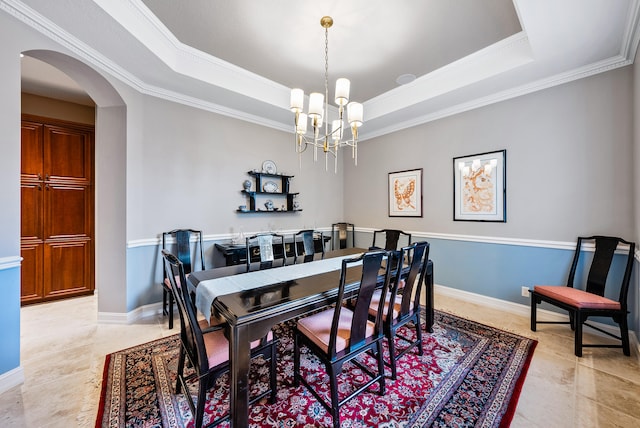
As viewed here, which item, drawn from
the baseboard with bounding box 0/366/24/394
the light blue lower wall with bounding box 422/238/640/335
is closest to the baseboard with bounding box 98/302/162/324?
the baseboard with bounding box 0/366/24/394

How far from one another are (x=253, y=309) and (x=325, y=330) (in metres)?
0.55

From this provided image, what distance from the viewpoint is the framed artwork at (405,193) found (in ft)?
13.3

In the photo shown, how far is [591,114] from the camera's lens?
2.64 metres

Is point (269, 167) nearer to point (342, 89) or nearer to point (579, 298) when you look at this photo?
point (342, 89)

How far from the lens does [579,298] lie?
7.42ft

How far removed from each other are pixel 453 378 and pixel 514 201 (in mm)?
2298

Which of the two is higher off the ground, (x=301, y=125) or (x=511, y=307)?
(x=301, y=125)

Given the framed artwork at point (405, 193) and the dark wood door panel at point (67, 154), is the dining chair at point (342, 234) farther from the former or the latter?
the dark wood door panel at point (67, 154)

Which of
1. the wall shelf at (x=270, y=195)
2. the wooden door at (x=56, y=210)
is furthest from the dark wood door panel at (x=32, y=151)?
the wall shelf at (x=270, y=195)

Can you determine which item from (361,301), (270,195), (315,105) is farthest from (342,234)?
(361,301)

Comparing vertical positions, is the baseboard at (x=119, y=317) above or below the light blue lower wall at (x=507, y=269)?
below

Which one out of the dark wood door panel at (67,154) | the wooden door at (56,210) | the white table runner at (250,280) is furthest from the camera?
the dark wood door panel at (67,154)

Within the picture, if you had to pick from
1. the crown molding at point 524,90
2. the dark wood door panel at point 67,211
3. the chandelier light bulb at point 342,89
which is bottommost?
the dark wood door panel at point 67,211

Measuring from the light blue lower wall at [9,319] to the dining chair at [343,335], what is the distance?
6.71 feet
